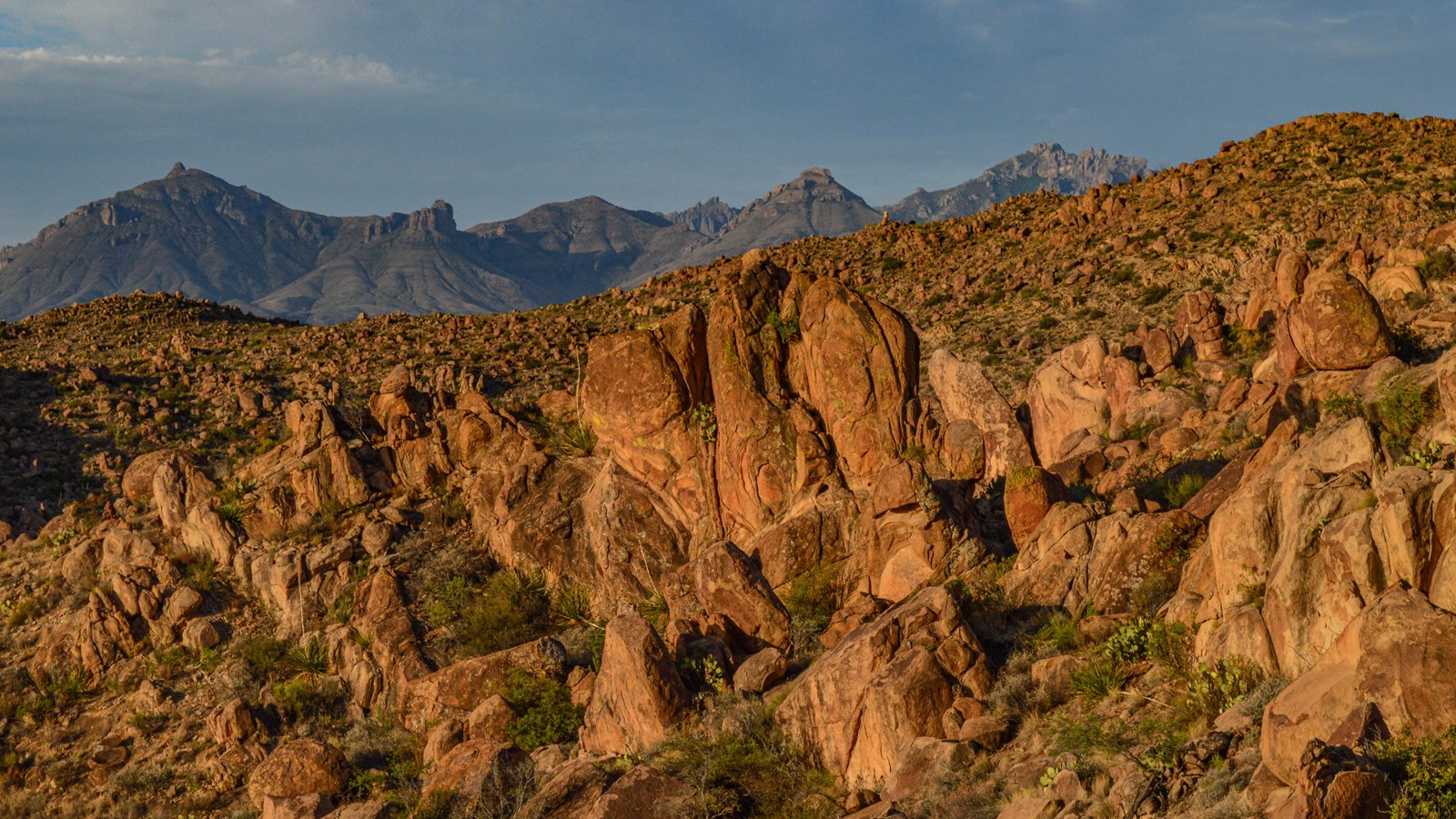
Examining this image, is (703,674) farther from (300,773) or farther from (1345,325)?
(1345,325)

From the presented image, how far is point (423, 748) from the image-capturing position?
21797 mm

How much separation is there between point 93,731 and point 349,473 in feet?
29.7

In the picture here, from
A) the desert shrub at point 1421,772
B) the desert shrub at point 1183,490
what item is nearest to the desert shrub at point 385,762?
the desert shrub at point 1421,772

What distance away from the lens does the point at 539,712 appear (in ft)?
70.2

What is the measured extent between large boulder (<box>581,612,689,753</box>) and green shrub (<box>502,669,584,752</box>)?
4.61ft

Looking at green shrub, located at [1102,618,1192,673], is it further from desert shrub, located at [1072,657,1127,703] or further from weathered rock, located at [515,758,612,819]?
weathered rock, located at [515,758,612,819]

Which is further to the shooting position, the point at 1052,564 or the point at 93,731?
the point at 93,731

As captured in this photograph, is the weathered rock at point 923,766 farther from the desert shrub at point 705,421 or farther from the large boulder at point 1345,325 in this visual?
the large boulder at point 1345,325

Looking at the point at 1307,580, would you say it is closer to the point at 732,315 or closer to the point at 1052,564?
the point at 1052,564

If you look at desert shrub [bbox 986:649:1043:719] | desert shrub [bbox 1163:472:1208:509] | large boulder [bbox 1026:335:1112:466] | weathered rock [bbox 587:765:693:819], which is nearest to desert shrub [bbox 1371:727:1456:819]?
desert shrub [bbox 986:649:1043:719]

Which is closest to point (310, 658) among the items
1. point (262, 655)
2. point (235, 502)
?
point (262, 655)

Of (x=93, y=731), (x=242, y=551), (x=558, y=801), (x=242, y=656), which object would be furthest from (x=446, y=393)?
(x=558, y=801)

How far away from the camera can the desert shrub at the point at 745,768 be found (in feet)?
51.2

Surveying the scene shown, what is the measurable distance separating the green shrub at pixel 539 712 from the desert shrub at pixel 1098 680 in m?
10.3
